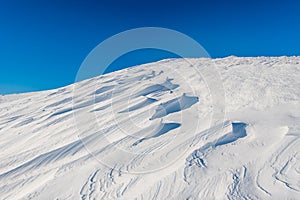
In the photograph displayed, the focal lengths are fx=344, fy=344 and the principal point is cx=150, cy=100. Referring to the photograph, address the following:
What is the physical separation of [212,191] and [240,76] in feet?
44.4

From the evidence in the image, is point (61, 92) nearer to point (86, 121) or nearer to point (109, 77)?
point (109, 77)

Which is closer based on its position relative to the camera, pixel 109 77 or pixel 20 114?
pixel 20 114

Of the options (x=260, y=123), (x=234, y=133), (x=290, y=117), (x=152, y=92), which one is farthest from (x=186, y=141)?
(x=152, y=92)

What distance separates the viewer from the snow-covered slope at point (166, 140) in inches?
516

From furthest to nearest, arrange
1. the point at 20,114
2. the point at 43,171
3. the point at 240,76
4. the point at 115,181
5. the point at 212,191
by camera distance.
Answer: the point at 20,114 < the point at 240,76 < the point at 43,171 < the point at 115,181 < the point at 212,191

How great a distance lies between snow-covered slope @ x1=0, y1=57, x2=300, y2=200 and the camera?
13.1m

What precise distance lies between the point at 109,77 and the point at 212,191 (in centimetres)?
1983

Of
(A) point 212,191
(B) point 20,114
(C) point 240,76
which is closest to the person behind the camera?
(A) point 212,191

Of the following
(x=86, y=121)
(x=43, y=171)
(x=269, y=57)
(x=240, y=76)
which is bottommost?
(x=43, y=171)

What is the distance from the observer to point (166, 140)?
16531 millimetres

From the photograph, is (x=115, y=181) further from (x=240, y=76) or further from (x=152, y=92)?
(x=240, y=76)

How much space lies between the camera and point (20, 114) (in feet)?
85.1

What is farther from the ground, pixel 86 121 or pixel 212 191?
pixel 86 121

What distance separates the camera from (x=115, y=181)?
45.8 feet
